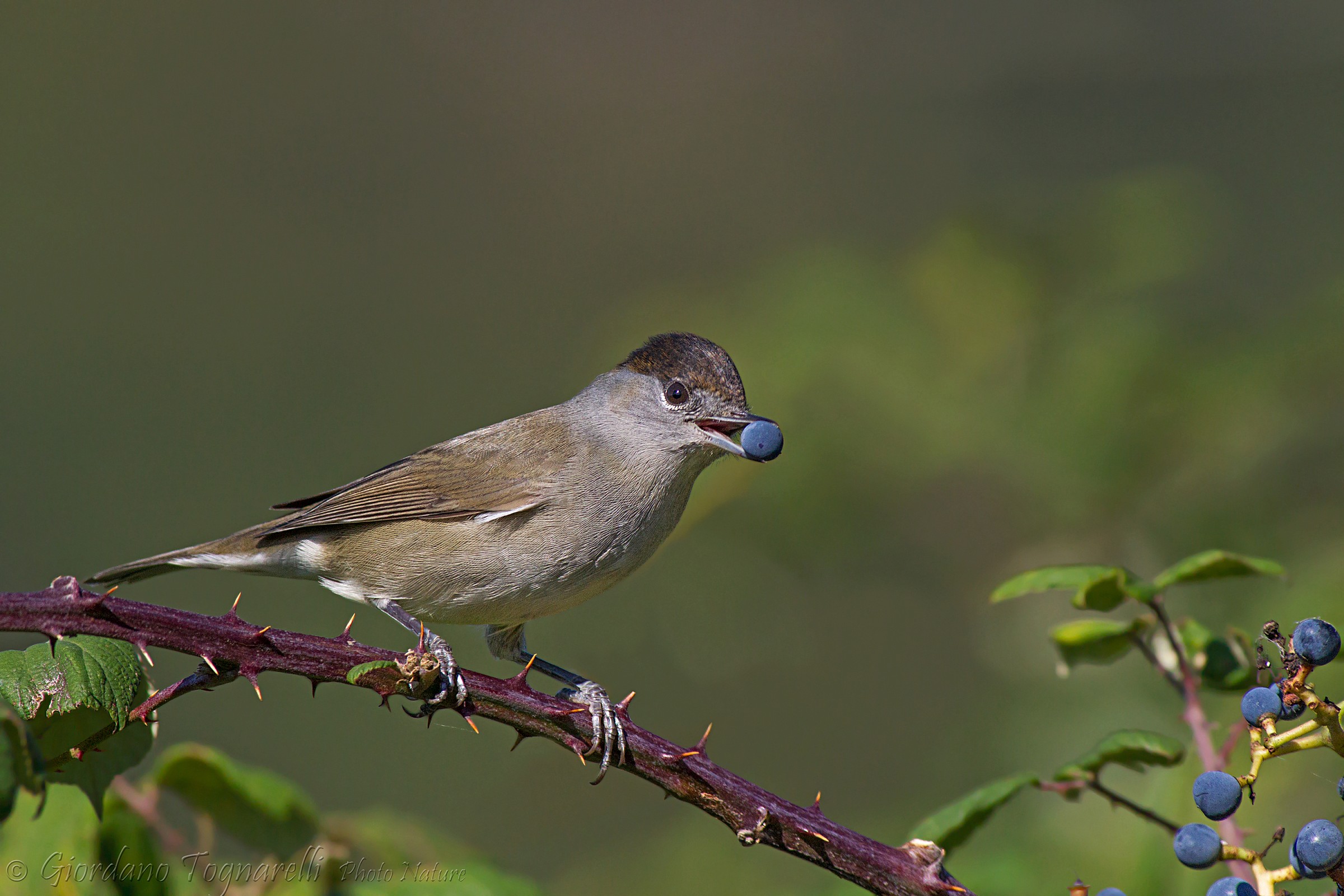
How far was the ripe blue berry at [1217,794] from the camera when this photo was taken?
1.55 m

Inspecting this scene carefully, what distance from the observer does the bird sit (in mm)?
3303

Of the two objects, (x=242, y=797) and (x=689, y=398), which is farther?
(x=689, y=398)

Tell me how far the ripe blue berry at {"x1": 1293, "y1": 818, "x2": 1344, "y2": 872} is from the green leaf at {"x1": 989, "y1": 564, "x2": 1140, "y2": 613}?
25.3 inches

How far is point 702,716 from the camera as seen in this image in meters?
6.95

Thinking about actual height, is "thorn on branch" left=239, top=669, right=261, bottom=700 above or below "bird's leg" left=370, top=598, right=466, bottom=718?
above

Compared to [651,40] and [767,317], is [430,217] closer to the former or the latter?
[651,40]

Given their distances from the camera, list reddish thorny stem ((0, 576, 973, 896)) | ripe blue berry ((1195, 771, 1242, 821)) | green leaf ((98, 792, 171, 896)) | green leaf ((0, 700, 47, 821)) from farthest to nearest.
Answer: green leaf ((98, 792, 171, 896)), reddish thorny stem ((0, 576, 973, 896)), ripe blue berry ((1195, 771, 1242, 821)), green leaf ((0, 700, 47, 821))

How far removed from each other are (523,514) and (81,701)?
6.44 ft

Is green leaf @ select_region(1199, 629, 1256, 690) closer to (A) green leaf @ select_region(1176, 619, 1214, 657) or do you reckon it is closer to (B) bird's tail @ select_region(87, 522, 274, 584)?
(A) green leaf @ select_region(1176, 619, 1214, 657)

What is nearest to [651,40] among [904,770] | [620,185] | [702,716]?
[620,185]

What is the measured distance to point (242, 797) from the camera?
207cm

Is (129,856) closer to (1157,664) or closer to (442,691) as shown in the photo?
(442,691)

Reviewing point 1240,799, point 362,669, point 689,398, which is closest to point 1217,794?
point 1240,799

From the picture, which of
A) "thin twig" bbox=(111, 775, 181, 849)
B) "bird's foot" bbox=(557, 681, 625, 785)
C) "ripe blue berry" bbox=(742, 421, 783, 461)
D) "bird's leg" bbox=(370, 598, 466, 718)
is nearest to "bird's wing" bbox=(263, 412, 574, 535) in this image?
"bird's leg" bbox=(370, 598, 466, 718)
